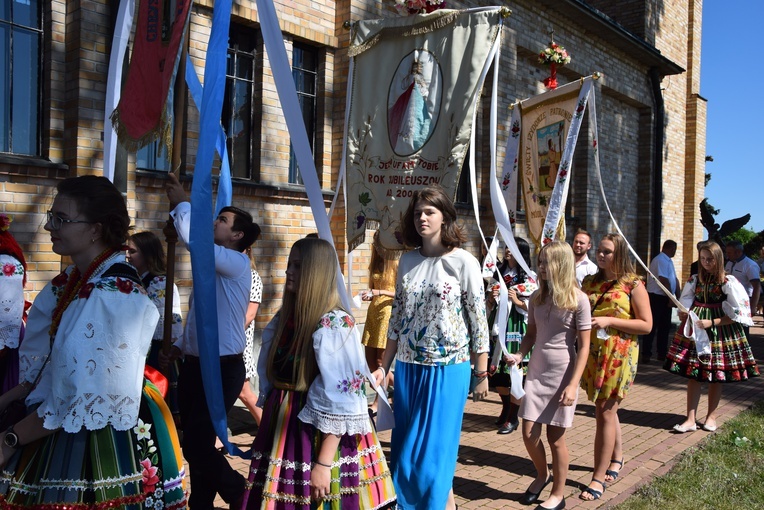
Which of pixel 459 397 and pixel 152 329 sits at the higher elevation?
pixel 152 329

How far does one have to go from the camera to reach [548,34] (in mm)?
12070

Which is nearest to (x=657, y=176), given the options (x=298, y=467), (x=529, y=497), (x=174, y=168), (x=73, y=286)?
(x=529, y=497)

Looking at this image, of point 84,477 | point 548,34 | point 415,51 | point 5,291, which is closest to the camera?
point 84,477

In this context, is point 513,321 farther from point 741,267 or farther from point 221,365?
point 741,267

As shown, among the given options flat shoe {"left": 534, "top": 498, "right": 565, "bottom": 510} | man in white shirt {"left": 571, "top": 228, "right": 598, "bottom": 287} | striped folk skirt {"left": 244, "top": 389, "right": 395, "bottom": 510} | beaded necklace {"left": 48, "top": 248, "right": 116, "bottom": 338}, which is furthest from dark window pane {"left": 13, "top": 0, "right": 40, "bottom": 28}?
flat shoe {"left": 534, "top": 498, "right": 565, "bottom": 510}

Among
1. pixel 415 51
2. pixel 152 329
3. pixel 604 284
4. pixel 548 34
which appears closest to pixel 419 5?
pixel 415 51

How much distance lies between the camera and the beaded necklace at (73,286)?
2311 millimetres

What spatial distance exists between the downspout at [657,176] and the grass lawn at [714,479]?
35.1 ft

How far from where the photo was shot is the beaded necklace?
2.31m

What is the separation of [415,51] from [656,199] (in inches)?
543

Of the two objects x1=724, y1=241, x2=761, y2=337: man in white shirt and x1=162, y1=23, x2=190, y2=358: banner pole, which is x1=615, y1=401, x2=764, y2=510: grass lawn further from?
x1=724, y1=241, x2=761, y2=337: man in white shirt

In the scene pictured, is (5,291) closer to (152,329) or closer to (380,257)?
(152,329)

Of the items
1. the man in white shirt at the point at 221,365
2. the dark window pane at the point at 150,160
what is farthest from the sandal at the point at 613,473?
the dark window pane at the point at 150,160

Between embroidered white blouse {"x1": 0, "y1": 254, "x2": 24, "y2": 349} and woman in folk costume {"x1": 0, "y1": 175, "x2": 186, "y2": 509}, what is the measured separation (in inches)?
74.5
